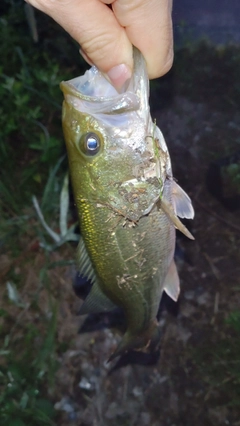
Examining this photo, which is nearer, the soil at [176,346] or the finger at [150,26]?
the finger at [150,26]

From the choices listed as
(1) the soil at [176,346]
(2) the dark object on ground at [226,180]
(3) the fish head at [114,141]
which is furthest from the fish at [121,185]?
(2) the dark object on ground at [226,180]

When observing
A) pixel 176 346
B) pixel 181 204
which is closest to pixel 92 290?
pixel 181 204

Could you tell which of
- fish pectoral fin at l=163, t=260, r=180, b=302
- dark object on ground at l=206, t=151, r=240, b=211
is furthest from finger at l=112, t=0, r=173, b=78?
dark object on ground at l=206, t=151, r=240, b=211

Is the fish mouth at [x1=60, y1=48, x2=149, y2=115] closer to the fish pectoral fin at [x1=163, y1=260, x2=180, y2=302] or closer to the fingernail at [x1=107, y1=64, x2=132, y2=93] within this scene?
the fingernail at [x1=107, y1=64, x2=132, y2=93]

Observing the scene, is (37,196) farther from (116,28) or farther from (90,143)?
(116,28)

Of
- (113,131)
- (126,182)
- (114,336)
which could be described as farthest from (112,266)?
(114,336)

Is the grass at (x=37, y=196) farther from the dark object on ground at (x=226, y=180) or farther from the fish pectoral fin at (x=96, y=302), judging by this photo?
the fish pectoral fin at (x=96, y=302)
